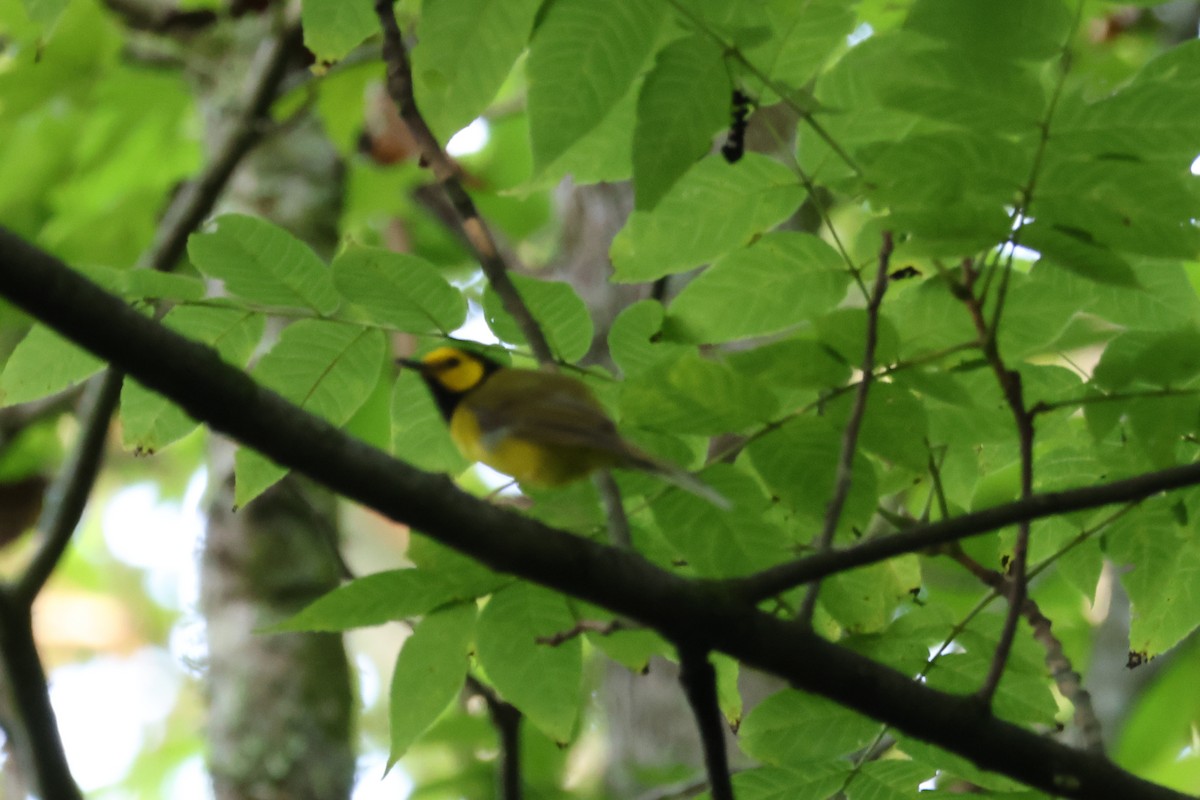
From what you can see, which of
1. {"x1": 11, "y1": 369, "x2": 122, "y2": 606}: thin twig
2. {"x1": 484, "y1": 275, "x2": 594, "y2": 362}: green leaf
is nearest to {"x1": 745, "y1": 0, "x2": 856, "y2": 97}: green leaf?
{"x1": 484, "y1": 275, "x2": 594, "y2": 362}: green leaf

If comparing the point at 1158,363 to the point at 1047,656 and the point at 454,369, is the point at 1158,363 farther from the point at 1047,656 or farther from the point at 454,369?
the point at 454,369

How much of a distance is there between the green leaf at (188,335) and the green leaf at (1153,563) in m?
1.72

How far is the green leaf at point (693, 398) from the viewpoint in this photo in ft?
6.50

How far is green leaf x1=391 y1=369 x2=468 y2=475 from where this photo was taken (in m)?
2.62

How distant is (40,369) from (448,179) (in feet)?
2.86

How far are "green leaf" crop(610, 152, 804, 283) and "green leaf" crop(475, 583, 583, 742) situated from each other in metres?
0.64

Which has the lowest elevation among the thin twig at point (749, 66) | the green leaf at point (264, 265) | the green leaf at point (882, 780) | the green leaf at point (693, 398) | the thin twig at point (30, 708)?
the thin twig at point (30, 708)

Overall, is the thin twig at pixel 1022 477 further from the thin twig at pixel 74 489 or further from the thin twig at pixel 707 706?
the thin twig at pixel 74 489

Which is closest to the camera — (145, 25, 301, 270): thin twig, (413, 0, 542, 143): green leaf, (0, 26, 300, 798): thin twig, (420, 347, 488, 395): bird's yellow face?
(413, 0, 542, 143): green leaf

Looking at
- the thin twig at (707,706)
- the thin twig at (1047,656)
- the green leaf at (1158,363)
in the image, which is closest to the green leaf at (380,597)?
the thin twig at (707,706)

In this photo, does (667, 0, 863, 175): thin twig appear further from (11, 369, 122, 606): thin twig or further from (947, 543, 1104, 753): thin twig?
(11, 369, 122, 606): thin twig

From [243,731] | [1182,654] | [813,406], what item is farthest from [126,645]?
[813,406]

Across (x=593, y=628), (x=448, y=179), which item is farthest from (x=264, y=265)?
(x=593, y=628)

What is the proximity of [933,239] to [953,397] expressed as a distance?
0.28 meters
